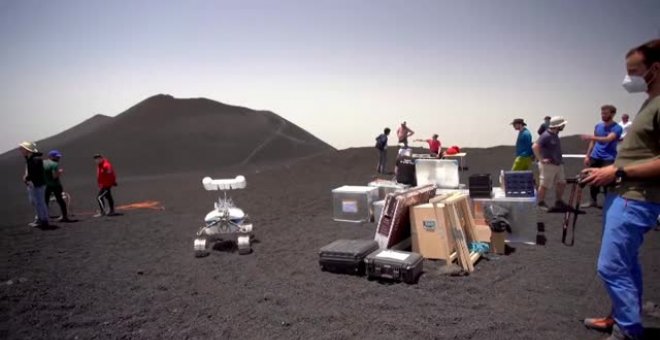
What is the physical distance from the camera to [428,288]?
4672 millimetres

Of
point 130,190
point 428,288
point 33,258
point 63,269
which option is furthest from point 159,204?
point 428,288

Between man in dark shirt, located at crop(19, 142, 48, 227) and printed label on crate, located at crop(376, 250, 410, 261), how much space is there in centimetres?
810

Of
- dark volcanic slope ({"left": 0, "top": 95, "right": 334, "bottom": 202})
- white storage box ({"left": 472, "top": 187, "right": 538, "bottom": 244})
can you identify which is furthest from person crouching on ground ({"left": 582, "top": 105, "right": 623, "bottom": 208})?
dark volcanic slope ({"left": 0, "top": 95, "right": 334, "bottom": 202})

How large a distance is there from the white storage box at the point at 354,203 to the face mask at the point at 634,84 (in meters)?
5.65

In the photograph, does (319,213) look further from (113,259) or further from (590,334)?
(590,334)

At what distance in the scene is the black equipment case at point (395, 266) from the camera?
4.80 meters

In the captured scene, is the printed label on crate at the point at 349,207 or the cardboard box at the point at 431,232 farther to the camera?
the printed label on crate at the point at 349,207

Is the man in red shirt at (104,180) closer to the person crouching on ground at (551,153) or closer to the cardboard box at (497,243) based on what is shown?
the cardboard box at (497,243)

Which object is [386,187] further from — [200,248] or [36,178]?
[36,178]

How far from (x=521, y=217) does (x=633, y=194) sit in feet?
12.6

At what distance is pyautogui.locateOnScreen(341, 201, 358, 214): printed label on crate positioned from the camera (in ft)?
27.9

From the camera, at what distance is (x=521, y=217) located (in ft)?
21.0

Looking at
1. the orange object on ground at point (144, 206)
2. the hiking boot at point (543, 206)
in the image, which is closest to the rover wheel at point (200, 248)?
the orange object on ground at point (144, 206)

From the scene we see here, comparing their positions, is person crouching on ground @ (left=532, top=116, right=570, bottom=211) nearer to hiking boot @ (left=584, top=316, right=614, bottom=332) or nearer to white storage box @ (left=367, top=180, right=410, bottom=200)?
white storage box @ (left=367, top=180, right=410, bottom=200)
